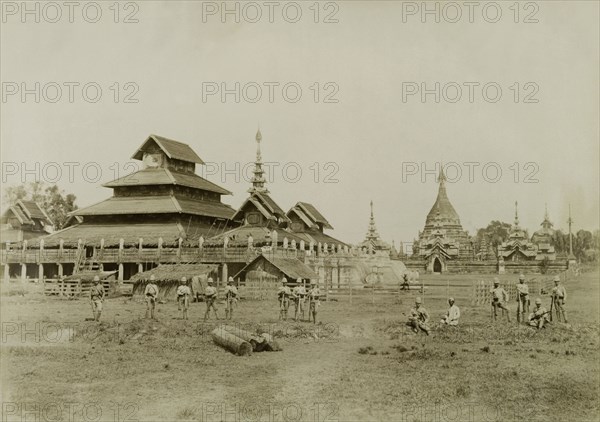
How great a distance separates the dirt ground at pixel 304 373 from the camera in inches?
495

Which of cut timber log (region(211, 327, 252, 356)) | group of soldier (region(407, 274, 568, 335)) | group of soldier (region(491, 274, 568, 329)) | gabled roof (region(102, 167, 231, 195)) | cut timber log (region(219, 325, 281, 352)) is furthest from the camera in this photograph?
gabled roof (region(102, 167, 231, 195))

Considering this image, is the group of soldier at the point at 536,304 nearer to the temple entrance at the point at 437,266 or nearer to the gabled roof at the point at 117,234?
the gabled roof at the point at 117,234

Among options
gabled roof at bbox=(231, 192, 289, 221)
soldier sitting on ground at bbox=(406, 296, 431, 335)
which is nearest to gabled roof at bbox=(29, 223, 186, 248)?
gabled roof at bbox=(231, 192, 289, 221)

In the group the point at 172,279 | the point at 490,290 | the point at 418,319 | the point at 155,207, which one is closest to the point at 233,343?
the point at 418,319

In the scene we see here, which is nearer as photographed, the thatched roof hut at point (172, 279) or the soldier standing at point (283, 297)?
the soldier standing at point (283, 297)

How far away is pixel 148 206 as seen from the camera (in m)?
37.1

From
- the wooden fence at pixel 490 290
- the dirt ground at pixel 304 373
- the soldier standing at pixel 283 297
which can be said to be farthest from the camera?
the wooden fence at pixel 490 290

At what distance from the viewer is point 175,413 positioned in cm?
1229

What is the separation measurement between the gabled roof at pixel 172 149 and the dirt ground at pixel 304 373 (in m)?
19.2

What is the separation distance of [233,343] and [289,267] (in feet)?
40.9

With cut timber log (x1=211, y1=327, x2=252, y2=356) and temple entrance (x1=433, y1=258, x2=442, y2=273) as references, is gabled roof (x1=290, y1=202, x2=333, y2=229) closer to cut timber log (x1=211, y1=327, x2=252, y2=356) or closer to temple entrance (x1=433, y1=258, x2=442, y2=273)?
temple entrance (x1=433, y1=258, x2=442, y2=273)

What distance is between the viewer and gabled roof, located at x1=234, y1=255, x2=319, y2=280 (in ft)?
88.0

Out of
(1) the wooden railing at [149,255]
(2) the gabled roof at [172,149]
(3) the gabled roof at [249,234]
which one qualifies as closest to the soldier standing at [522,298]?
(1) the wooden railing at [149,255]

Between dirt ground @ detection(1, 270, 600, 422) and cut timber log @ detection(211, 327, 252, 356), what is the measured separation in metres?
0.19
